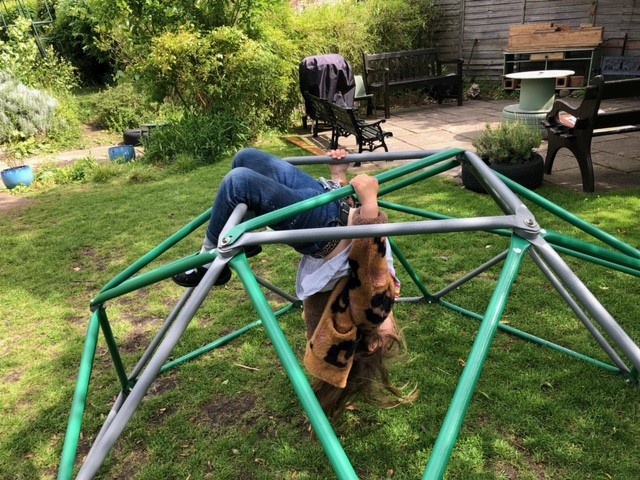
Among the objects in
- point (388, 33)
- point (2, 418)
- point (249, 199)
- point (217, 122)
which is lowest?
point (2, 418)

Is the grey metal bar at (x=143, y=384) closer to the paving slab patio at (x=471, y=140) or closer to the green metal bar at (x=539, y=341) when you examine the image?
the green metal bar at (x=539, y=341)

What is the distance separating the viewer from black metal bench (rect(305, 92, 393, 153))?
605 centimetres

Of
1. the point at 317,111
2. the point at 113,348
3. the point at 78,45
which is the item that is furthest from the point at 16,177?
the point at 78,45

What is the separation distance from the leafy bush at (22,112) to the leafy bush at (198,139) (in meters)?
3.08

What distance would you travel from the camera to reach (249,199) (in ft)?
6.03

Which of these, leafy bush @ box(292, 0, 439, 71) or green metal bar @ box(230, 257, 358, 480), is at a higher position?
leafy bush @ box(292, 0, 439, 71)

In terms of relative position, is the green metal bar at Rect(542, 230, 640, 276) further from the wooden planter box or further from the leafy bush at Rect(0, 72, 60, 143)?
the leafy bush at Rect(0, 72, 60, 143)

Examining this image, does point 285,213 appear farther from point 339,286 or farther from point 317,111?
point 317,111

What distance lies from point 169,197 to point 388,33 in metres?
6.98

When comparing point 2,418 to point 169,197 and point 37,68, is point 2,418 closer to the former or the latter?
point 169,197

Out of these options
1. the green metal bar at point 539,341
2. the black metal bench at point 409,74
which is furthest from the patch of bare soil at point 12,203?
the black metal bench at point 409,74

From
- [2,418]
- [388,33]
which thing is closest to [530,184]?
[2,418]

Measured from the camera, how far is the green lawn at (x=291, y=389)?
2.05m

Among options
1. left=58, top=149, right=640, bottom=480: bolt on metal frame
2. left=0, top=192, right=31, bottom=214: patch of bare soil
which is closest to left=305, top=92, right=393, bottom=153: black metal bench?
left=0, top=192, right=31, bottom=214: patch of bare soil
